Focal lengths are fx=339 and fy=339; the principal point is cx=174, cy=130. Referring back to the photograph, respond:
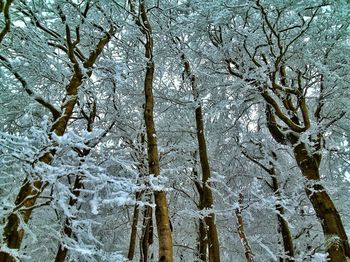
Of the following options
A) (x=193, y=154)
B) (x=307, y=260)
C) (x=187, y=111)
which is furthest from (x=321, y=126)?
(x=193, y=154)

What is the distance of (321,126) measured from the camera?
18.9ft

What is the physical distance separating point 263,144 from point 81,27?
5108 mm

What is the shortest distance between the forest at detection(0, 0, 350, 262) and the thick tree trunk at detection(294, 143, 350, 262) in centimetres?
2

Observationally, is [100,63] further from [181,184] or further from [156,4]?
[181,184]

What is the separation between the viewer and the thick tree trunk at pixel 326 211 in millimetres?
5320

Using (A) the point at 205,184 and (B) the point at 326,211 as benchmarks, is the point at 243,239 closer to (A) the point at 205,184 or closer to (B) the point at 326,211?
(A) the point at 205,184

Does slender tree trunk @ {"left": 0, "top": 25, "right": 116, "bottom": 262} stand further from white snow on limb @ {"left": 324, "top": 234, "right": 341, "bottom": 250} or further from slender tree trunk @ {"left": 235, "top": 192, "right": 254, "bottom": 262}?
white snow on limb @ {"left": 324, "top": 234, "right": 341, "bottom": 250}

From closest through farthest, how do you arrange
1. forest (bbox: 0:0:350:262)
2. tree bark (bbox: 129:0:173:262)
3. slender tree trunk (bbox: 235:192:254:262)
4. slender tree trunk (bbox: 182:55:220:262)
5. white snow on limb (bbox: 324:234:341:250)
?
1. tree bark (bbox: 129:0:173:262)
2. forest (bbox: 0:0:350:262)
3. slender tree trunk (bbox: 235:192:254:262)
4. white snow on limb (bbox: 324:234:341:250)
5. slender tree trunk (bbox: 182:55:220:262)

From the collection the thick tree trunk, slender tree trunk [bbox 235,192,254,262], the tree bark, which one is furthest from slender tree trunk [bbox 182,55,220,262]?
the thick tree trunk

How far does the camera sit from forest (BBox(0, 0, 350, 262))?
3.50m

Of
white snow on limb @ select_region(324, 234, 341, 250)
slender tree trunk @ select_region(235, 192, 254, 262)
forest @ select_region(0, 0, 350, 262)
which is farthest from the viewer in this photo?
white snow on limb @ select_region(324, 234, 341, 250)

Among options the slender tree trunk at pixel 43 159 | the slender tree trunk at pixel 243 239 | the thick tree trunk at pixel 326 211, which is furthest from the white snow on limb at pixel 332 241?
the slender tree trunk at pixel 43 159

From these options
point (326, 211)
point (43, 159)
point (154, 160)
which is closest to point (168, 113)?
point (326, 211)

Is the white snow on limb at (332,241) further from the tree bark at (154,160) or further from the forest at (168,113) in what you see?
the tree bark at (154,160)
